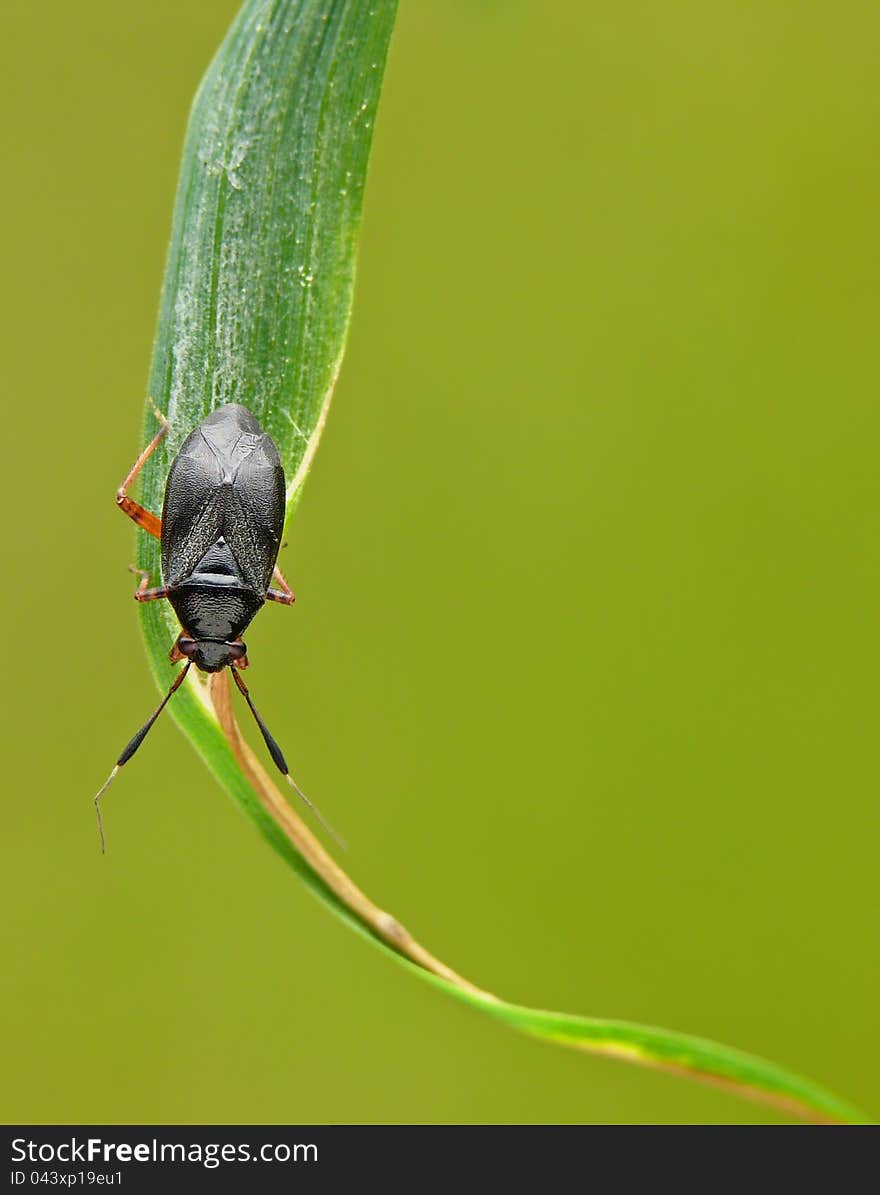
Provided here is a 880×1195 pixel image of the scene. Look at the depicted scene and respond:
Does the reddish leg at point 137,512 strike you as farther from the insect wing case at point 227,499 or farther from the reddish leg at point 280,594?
the reddish leg at point 280,594

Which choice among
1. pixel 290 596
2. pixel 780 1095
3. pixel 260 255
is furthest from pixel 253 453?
pixel 780 1095

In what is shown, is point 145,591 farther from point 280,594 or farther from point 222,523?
point 280,594

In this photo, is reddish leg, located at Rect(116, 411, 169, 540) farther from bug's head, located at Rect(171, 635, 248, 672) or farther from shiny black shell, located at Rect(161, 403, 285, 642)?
bug's head, located at Rect(171, 635, 248, 672)

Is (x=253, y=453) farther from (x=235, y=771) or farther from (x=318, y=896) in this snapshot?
(x=318, y=896)

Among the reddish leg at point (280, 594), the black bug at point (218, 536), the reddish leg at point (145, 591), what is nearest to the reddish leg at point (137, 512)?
the black bug at point (218, 536)

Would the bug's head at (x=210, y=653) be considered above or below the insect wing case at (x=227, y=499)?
below

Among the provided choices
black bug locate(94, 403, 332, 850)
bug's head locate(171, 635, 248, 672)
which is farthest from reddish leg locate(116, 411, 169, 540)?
bug's head locate(171, 635, 248, 672)

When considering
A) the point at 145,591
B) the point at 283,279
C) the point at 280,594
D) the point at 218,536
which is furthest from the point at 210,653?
the point at 283,279
